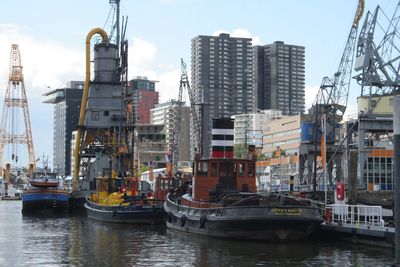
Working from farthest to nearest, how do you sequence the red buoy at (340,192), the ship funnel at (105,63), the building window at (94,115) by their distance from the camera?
the ship funnel at (105,63)
the building window at (94,115)
the red buoy at (340,192)

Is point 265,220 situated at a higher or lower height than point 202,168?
lower

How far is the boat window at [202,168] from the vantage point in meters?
42.6

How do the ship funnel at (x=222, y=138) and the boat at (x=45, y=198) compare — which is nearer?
the ship funnel at (x=222, y=138)

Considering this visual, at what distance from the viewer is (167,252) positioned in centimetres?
3438

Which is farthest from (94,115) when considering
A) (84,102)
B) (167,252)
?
(167,252)

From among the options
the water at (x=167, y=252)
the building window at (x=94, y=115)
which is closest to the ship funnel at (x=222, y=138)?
the water at (x=167, y=252)

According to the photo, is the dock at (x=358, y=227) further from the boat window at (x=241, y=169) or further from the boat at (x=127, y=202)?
the boat at (x=127, y=202)

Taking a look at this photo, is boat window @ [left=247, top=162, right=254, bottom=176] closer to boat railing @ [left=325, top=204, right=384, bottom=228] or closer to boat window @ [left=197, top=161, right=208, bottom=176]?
boat window @ [left=197, top=161, right=208, bottom=176]

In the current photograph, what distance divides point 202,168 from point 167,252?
9.45 meters

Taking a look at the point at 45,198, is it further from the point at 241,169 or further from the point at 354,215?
the point at 354,215

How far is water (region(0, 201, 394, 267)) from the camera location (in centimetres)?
3034

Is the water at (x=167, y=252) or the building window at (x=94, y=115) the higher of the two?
the building window at (x=94, y=115)

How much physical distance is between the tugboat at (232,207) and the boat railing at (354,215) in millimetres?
1381

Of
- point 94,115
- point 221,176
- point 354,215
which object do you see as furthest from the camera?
point 94,115
